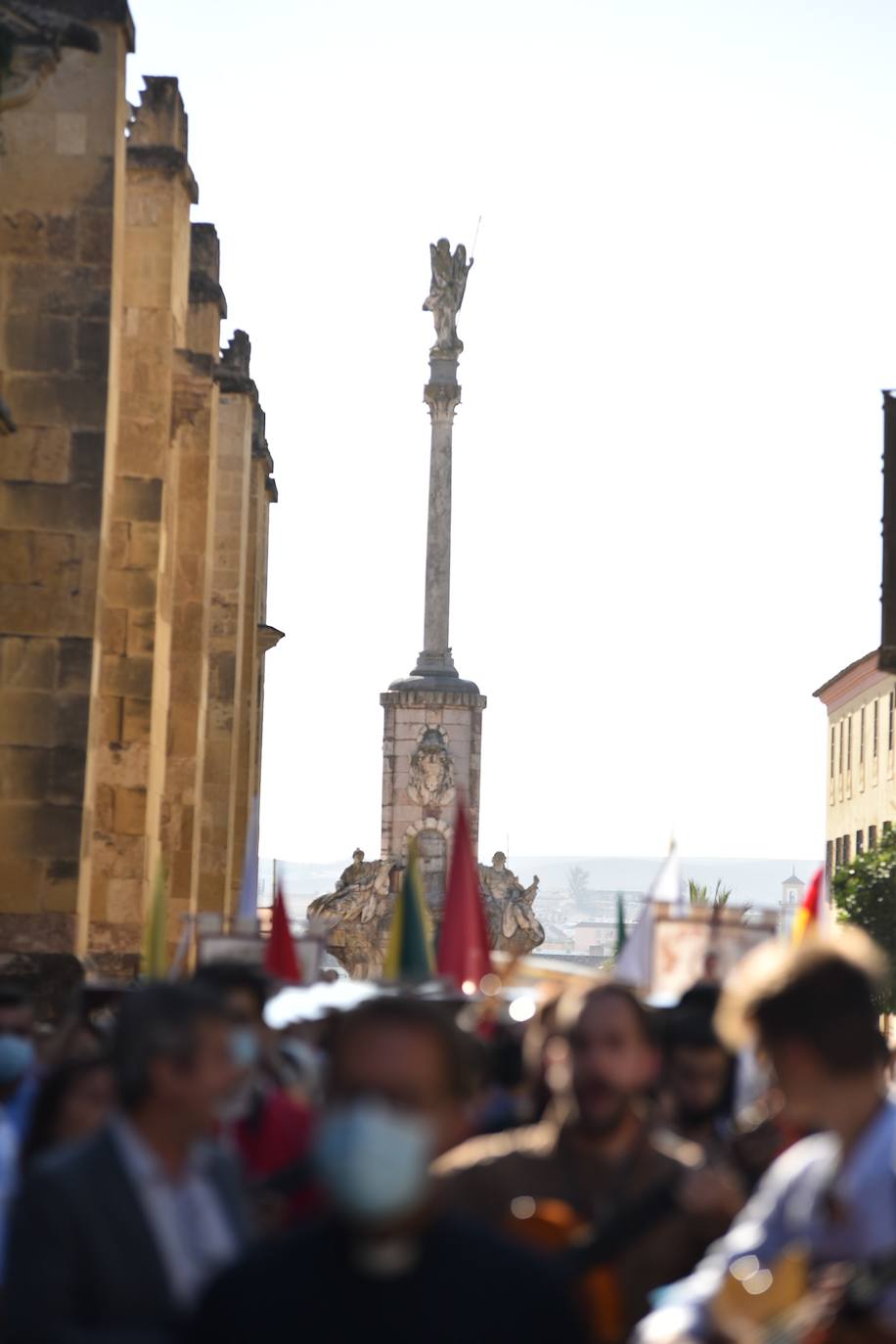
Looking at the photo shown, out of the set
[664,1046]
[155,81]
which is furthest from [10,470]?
[664,1046]

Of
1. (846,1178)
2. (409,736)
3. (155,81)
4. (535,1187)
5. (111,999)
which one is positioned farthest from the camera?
(409,736)

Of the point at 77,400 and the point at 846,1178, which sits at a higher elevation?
the point at 77,400

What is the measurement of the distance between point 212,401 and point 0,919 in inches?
341

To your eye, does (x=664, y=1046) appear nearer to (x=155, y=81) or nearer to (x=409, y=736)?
(x=155, y=81)

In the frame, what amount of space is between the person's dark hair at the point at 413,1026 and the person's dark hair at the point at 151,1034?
1.04m

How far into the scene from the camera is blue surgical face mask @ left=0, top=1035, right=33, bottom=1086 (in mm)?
8492

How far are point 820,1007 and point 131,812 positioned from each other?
17.8 metres

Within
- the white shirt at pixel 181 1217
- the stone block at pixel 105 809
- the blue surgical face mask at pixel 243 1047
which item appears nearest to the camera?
the white shirt at pixel 181 1217

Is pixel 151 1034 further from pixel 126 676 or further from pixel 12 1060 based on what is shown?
pixel 126 676

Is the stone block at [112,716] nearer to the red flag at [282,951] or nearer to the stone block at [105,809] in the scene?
the stone block at [105,809]

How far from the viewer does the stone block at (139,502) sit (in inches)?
Answer: 893

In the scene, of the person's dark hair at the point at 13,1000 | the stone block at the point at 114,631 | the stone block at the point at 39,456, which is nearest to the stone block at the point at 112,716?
the stone block at the point at 114,631

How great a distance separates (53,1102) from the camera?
265 inches

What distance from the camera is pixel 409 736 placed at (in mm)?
51938
